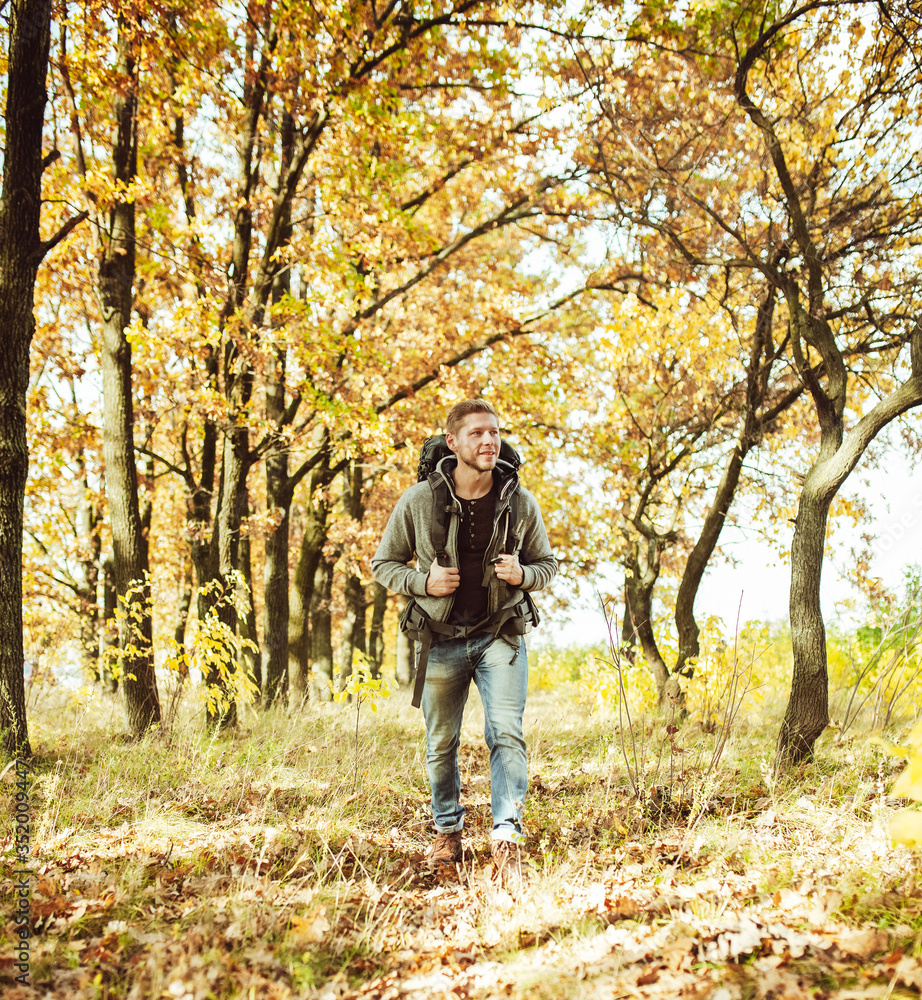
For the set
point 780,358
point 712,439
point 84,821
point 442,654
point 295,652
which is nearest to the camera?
point 442,654

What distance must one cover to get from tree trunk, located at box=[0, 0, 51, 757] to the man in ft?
9.73

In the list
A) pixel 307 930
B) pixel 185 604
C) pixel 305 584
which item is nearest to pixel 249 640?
pixel 305 584

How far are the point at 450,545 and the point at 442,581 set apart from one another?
20 cm

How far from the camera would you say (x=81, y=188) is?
21.5 feet

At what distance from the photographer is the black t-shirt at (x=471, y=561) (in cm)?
354

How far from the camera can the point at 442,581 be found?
3.37m

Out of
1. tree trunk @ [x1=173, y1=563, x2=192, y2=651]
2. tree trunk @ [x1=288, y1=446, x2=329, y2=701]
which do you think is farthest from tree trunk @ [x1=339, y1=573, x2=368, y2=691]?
tree trunk @ [x1=173, y1=563, x2=192, y2=651]

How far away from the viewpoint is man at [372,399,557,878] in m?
3.38

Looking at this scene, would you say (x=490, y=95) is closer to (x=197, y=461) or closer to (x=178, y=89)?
(x=178, y=89)

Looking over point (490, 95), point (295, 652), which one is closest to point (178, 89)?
point (490, 95)

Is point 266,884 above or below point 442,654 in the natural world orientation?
below

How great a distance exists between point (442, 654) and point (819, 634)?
2.92 metres

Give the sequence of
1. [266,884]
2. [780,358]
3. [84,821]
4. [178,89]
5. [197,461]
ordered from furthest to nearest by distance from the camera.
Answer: [197,461] → [178,89] → [780,358] → [84,821] → [266,884]

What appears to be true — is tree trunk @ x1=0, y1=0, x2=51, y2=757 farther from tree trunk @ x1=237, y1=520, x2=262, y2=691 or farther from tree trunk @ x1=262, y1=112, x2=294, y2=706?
tree trunk @ x1=262, y1=112, x2=294, y2=706
